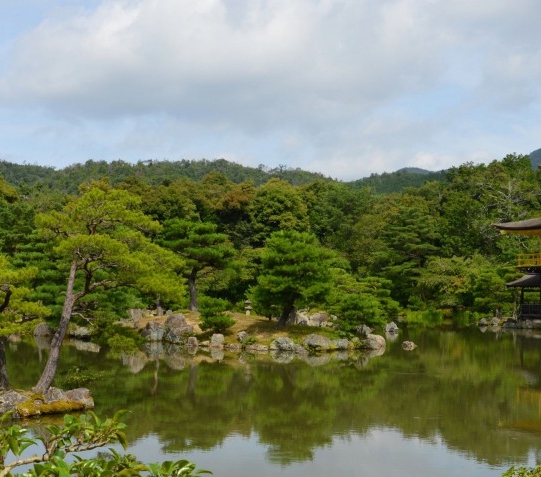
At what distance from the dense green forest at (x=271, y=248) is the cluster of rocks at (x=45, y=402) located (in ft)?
4.89

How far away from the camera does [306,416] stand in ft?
42.0

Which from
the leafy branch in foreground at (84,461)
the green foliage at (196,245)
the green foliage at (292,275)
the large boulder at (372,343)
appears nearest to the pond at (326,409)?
the large boulder at (372,343)

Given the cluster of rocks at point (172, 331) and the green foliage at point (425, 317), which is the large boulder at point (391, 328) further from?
the cluster of rocks at point (172, 331)

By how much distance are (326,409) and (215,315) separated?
10260 millimetres

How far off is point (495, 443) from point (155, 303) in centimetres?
2052

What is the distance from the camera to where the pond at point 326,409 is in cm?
973

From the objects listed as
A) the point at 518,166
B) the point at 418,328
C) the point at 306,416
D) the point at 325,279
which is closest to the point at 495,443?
the point at 306,416

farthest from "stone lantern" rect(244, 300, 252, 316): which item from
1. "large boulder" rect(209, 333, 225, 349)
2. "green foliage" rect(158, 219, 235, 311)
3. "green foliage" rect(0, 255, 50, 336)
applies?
"green foliage" rect(0, 255, 50, 336)

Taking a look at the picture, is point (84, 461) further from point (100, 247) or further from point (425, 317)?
point (425, 317)

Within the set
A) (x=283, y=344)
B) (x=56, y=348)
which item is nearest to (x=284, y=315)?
(x=283, y=344)

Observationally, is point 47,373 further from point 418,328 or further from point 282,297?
point 418,328

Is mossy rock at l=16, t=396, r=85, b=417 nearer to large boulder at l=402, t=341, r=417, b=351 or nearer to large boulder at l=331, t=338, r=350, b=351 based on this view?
large boulder at l=331, t=338, r=350, b=351

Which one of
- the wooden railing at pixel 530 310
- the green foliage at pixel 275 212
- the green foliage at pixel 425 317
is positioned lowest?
the green foliage at pixel 425 317

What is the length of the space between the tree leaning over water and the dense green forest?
1.2 inches
